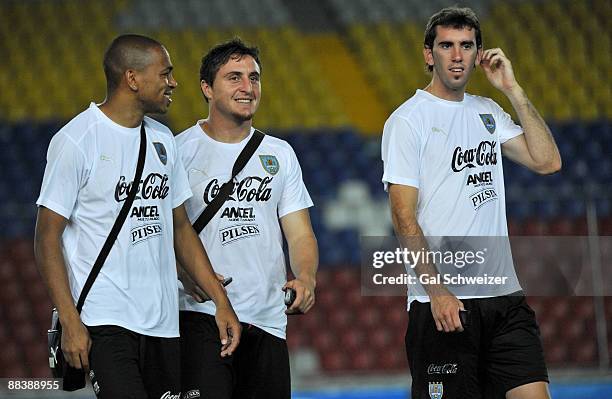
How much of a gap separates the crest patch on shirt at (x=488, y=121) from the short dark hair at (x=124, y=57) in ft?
5.68

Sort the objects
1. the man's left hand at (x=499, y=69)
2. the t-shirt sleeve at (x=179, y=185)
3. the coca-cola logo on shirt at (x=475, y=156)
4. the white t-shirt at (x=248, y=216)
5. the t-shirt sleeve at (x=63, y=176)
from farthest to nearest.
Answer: the man's left hand at (x=499, y=69), the white t-shirt at (x=248, y=216), the coca-cola logo on shirt at (x=475, y=156), the t-shirt sleeve at (x=179, y=185), the t-shirt sleeve at (x=63, y=176)

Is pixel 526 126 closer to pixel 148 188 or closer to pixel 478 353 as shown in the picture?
pixel 478 353

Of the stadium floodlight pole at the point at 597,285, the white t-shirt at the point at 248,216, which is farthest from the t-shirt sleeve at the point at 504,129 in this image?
the stadium floodlight pole at the point at 597,285

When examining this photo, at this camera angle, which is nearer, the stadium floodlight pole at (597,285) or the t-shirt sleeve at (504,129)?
the t-shirt sleeve at (504,129)

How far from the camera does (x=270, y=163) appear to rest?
5305 millimetres

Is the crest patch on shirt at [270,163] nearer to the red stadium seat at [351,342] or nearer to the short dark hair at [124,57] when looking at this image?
the short dark hair at [124,57]

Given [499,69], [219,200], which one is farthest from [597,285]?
[219,200]

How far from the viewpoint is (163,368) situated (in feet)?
14.8

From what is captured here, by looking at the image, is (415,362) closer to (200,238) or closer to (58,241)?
(200,238)

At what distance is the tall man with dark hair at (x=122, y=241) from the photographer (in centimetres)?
425

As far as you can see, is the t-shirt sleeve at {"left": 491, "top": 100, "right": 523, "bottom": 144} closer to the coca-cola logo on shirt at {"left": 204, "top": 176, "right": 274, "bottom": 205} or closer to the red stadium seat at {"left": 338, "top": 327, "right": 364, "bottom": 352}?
the coca-cola logo on shirt at {"left": 204, "top": 176, "right": 274, "bottom": 205}

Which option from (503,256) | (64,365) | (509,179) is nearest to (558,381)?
(509,179)

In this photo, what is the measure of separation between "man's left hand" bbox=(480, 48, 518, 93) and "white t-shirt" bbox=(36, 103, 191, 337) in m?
1.85

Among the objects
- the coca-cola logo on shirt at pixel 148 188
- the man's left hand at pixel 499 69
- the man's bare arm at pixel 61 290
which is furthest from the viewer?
the man's left hand at pixel 499 69
